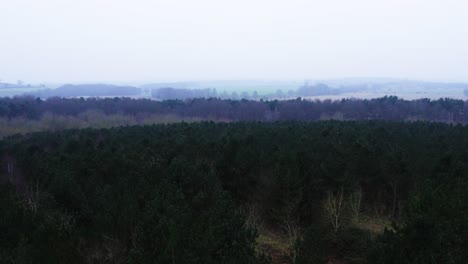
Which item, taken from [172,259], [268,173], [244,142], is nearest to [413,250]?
[172,259]

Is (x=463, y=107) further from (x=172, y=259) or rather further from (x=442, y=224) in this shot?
(x=172, y=259)

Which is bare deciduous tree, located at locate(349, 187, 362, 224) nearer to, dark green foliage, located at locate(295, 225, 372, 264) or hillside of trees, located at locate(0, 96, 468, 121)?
dark green foliage, located at locate(295, 225, 372, 264)

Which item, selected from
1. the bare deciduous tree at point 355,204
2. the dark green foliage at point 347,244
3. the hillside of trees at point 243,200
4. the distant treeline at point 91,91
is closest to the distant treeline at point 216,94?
the distant treeline at point 91,91

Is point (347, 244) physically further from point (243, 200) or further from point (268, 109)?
point (268, 109)

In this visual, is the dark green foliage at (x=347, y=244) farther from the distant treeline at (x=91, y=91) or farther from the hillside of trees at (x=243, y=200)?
the distant treeline at (x=91, y=91)

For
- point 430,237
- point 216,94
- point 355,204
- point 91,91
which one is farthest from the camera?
point 91,91

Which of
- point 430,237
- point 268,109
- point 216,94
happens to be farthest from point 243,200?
point 216,94

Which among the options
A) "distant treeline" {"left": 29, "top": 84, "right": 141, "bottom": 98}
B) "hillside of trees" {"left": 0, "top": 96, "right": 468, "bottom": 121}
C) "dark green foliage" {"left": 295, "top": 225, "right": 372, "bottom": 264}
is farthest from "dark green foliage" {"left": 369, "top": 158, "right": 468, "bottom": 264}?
"distant treeline" {"left": 29, "top": 84, "right": 141, "bottom": 98}

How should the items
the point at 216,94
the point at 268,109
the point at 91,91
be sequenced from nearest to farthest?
1. the point at 268,109
2. the point at 216,94
3. the point at 91,91
